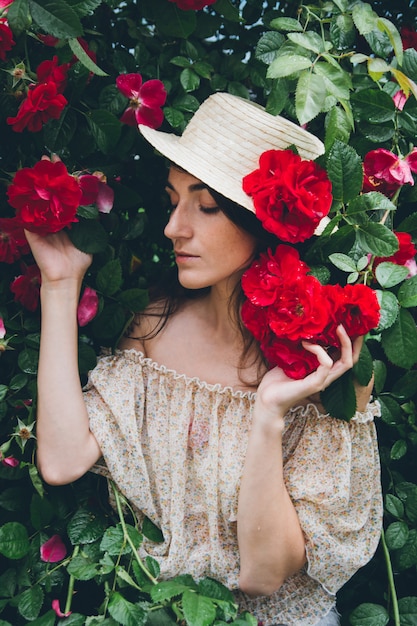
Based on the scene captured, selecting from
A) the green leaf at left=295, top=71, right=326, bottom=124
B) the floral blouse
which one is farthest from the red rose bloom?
the floral blouse

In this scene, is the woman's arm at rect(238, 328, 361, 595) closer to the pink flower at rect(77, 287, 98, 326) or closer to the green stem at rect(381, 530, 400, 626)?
the green stem at rect(381, 530, 400, 626)

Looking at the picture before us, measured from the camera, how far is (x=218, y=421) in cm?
159

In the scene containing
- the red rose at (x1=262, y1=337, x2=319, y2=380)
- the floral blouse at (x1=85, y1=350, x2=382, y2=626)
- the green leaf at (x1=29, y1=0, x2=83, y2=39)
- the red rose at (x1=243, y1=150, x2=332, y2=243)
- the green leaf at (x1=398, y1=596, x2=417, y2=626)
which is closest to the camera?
the green leaf at (x1=29, y1=0, x2=83, y2=39)

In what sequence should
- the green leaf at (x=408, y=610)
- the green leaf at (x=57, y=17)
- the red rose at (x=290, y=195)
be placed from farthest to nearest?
the green leaf at (x=408, y=610) < the red rose at (x=290, y=195) < the green leaf at (x=57, y=17)

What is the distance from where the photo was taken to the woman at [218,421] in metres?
1.41

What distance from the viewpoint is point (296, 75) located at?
1310mm

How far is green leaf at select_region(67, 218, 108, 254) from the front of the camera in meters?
1.43

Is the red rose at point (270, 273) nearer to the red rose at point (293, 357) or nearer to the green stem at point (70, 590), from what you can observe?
the red rose at point (293, 357)

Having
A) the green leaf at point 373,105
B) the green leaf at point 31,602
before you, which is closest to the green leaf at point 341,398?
the green leaf at point 373,105

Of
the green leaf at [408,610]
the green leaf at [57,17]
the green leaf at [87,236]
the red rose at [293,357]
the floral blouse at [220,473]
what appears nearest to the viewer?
the green leaf at [57,17]

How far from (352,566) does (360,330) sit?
64cm

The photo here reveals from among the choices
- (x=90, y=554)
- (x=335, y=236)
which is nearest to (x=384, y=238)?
(x=335, y=236)

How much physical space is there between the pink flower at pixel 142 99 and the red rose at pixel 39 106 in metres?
0.23

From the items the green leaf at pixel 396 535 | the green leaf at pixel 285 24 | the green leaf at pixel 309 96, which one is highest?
the green leaf at pixel 285 24
